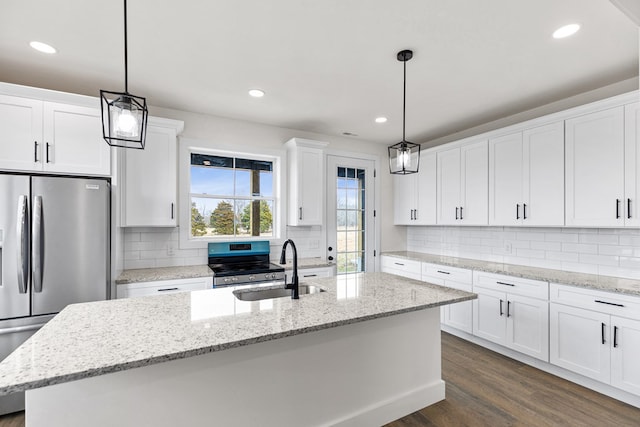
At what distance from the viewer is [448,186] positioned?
4141 millimetres

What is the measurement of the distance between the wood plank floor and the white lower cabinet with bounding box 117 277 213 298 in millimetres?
1054

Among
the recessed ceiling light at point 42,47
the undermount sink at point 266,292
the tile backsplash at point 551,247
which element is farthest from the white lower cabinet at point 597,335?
the recessed ceiling light at point 42,47

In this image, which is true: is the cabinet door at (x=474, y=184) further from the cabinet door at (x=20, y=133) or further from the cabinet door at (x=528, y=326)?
the cabinet door at (x=20, y=133)

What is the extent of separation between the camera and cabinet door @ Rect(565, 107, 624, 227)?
8.50 ft

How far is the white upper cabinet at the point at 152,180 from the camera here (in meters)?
3.02

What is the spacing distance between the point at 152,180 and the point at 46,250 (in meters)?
1.06

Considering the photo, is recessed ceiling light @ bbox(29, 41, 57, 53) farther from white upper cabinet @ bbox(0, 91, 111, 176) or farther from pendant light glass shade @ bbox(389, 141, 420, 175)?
pendant light glass shade @ bbox(389, 141, 420, 175)

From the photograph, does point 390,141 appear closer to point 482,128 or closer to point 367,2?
point 482,128

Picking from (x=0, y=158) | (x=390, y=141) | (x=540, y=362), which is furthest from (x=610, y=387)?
(x=0, y=158)

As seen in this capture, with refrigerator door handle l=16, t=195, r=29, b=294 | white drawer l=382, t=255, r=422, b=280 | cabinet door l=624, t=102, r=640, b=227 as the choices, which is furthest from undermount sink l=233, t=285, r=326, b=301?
cabinet door l=624, t=102, r=640, b=227

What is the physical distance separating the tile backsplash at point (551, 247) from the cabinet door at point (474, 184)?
350 millimetres

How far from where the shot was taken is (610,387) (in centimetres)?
246

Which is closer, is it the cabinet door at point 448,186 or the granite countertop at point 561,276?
the granite countertop at point 561,276

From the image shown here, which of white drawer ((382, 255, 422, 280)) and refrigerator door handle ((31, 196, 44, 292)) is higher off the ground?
refrigerator door handle ((31, 196, 44, 292))
